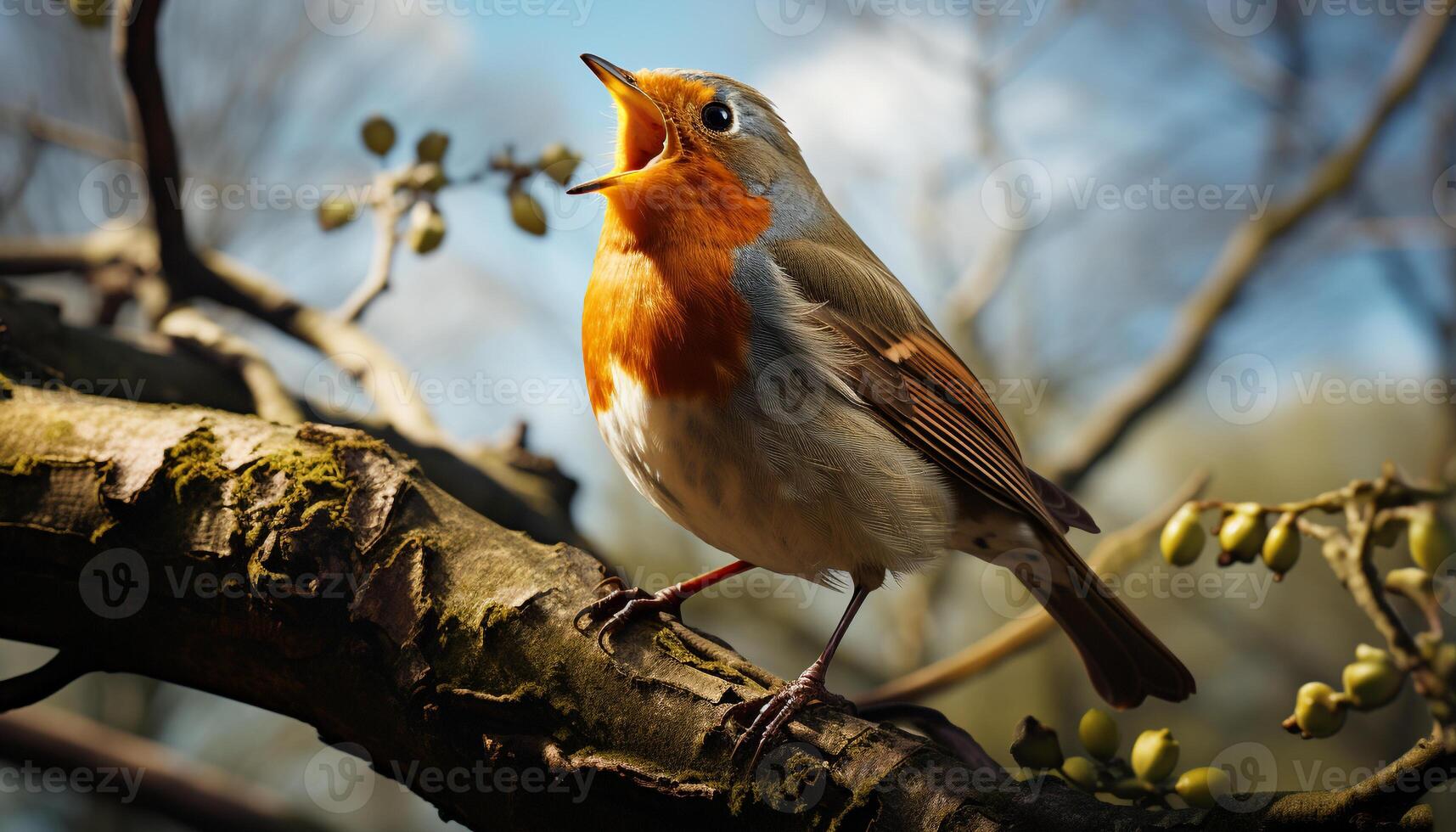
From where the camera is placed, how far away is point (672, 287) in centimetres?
150

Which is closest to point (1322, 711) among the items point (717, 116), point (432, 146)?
point (717, 116)

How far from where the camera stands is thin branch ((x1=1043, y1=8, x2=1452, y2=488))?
2.81m

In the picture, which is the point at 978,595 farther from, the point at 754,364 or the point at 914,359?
the point at 754,364

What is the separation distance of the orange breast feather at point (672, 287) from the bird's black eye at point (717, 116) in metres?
0.09

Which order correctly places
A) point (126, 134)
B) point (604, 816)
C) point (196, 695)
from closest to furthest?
point (604, 816) < point (126, 134) < point (196, 695)

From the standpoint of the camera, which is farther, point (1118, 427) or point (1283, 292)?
point (1283, 292)

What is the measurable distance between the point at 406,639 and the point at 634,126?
98 centimetres

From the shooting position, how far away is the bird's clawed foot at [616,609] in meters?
1.22

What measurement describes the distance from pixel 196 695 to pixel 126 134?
1.78 metres

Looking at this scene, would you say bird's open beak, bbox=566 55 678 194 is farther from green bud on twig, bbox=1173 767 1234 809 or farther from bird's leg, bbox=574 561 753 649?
green bud on twig, bbox=1173 767 1234 809

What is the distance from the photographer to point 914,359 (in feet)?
5.78

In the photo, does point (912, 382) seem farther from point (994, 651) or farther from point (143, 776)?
point (143, 776)

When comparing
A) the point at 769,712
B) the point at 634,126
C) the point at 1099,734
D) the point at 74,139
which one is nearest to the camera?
the point at 769,712

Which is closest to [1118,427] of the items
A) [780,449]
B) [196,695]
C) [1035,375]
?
[1035,375]
